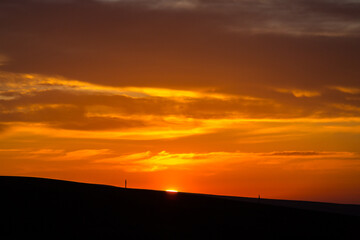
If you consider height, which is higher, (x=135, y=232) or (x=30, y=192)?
(x=30, y=192)

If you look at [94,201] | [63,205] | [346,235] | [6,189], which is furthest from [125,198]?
[346,235]

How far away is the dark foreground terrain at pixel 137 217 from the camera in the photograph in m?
34.1

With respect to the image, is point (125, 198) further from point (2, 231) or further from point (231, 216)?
point (2, 231)

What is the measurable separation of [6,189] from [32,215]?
8.80 m

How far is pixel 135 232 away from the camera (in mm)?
34188

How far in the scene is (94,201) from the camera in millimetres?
44000

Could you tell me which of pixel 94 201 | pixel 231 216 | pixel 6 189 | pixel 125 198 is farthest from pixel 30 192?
pixel 231 216

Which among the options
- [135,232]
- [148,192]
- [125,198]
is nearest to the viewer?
[135,232]

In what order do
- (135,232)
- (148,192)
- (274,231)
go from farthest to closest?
(148,192) < (274,231) < (135,232)

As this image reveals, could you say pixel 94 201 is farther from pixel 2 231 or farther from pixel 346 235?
pixel 346 235

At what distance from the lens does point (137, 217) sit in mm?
39875

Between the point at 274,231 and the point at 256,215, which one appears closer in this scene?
the point at 274,231

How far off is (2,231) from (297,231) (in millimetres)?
22297

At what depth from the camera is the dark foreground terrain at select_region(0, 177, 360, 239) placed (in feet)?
112
